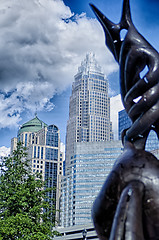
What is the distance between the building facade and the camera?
117 m

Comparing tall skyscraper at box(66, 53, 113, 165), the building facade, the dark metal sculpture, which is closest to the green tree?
the dark metal sculpture

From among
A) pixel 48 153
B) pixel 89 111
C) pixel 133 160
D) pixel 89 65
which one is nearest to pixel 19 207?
pixel 133 160

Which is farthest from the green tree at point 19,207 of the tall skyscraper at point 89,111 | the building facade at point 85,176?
the tall skyscraper at point 89,111

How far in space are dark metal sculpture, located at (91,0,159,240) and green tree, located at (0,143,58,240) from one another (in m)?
9.96

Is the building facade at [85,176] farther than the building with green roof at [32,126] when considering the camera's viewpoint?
No

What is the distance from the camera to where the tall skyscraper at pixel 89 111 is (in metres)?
154

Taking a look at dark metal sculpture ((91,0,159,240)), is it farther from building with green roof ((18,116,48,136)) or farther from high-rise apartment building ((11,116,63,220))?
building with green roof ((18,116,48,136))

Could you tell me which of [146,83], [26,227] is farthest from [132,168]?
[26,227]

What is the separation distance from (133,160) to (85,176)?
113924 millimetres

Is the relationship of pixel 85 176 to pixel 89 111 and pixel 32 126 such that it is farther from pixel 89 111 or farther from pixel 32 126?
pixel 32 126

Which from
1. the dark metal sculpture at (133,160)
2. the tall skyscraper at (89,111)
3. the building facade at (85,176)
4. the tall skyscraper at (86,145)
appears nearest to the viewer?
the dark metal sculpture at (133,160)

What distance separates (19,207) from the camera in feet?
59.9

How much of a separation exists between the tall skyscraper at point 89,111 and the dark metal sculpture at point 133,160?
142 m

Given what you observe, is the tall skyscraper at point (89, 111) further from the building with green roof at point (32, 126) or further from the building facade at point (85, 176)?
the building facade at point (85, 176)
